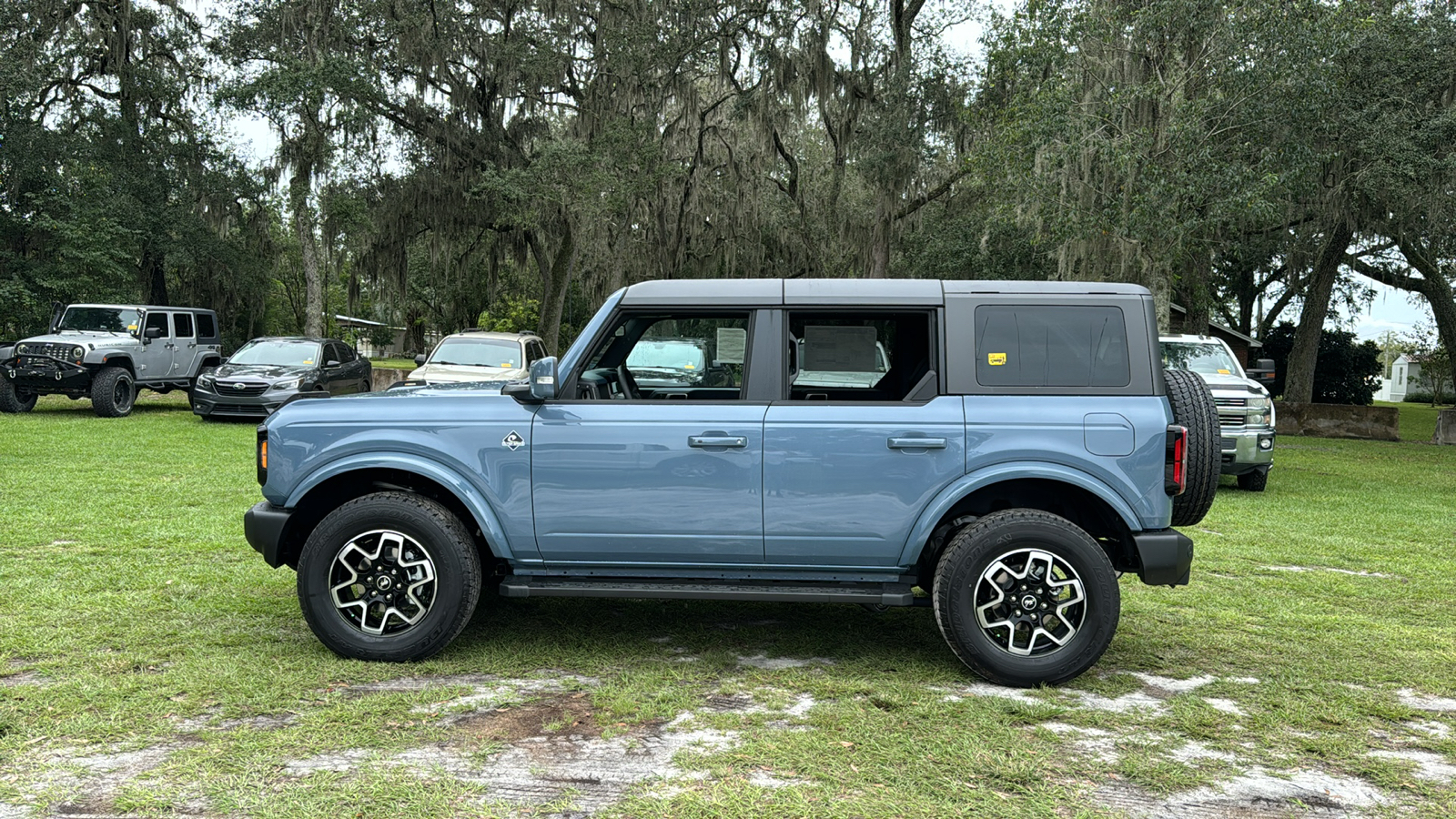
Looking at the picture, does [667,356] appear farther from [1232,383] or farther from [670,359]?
[1232,383]

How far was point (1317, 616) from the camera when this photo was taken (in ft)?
19.8

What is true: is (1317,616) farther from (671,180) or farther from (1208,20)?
(671,180)

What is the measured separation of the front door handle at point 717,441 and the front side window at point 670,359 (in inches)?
11.8

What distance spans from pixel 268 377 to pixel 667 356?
13732mm

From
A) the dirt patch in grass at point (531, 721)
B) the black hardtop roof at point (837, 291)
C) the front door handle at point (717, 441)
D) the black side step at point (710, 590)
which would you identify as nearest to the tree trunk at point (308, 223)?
the black hardtop roof at point (837, 291)

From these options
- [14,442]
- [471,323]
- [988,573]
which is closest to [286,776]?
[988,573]

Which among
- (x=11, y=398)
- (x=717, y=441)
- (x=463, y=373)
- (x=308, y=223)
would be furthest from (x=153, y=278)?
(x=717, y=441)

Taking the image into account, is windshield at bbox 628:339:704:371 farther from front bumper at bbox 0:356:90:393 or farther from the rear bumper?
front bumper at bbox 0:356:90:393

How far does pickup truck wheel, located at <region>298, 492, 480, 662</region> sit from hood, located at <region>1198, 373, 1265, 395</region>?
364 inches

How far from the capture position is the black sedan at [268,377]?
56.3 feet

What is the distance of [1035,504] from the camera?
5.02 m

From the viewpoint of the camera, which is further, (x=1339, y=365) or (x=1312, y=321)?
(x=1339, y=365)

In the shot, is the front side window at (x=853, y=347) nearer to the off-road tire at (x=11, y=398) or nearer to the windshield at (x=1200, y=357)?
the windshield at (x=1200, y=357)

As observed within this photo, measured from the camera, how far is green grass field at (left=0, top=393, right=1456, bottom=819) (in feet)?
11.5
